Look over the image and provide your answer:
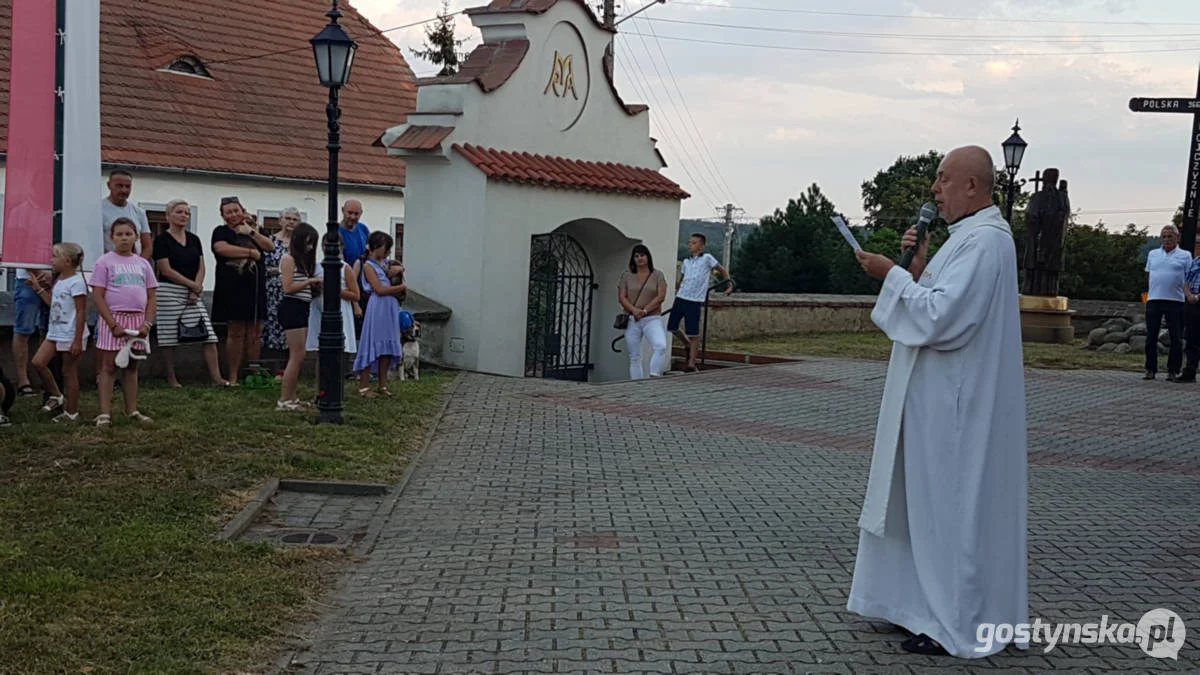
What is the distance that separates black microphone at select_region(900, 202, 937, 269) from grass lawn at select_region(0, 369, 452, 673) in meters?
3.17

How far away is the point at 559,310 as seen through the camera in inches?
751

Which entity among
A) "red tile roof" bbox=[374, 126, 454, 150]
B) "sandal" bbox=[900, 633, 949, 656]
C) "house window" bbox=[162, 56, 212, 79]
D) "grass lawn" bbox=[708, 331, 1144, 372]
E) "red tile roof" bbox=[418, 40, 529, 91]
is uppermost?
"house window" bbox=[162, 56, 212, 79]

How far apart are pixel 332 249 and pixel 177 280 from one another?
1.89 metres

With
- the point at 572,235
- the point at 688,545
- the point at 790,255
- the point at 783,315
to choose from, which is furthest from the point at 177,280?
the point at 790,255

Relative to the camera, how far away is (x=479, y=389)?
14820 millimetres

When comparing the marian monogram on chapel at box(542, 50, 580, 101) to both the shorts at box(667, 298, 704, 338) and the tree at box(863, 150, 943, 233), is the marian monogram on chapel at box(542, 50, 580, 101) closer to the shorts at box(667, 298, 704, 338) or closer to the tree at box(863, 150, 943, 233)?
the shorts at box(667, 298, 704, 338)

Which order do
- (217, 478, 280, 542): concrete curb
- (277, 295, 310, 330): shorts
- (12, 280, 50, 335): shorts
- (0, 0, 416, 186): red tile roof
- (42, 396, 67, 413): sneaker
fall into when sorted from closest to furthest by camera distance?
(217, 478, 280, 542): concrete curb, (42, 396, 67, 413): sneaker, (12, 280, 50, 335): shorts, (277, 295, 310, 330): shorts, (0, 0, 416, 186): red tile roof

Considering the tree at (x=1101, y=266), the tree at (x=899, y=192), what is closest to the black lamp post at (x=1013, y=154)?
the tree at (x=1101, y=266)

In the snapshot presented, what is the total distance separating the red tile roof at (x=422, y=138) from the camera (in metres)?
16.5

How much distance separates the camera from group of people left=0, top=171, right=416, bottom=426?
10156mm

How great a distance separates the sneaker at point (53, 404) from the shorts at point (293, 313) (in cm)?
203

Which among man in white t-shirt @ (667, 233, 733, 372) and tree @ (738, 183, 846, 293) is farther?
tree @ (738, 183, 846, 293)

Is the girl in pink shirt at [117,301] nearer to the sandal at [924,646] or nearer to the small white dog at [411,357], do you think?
the small white dog at [411,357]

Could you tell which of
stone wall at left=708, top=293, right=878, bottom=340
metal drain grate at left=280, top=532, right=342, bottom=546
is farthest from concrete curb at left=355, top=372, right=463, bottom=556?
stone wall at left=708, top=293, right=878, bottom=340
